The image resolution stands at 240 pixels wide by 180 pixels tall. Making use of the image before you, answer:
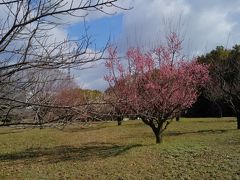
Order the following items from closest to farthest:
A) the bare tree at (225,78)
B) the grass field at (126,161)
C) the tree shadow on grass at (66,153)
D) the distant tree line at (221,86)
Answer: the grass field at (126,161) < the tree shadow on grass at (66,153) < the distant tree line at (221,86) < the bare tree at (225,78)

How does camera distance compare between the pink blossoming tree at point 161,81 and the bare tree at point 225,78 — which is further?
the bare tree at point 225,78

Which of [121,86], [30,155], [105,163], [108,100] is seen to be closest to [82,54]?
[108,100]

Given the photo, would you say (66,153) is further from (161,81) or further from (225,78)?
(225,78)

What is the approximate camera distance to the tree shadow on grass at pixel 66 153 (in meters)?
Answer: 16.2

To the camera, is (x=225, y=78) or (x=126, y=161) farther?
(x=225, y=78)

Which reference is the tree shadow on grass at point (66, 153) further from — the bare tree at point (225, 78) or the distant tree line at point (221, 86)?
the bare tree at point (225, 78)

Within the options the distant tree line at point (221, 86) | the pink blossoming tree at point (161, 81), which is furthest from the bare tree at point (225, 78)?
the pink blossoming tree at point (161, 81)

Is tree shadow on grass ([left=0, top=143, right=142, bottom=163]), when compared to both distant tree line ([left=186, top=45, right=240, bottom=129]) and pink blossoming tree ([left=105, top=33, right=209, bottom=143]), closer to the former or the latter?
pink blossoming tree ([left=105, top=33, right=209, bottom=143])

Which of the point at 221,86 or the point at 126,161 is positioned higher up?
the point at 221,86

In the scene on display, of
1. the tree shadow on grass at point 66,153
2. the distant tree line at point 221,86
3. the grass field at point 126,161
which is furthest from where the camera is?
the distant tree line at point 221,86

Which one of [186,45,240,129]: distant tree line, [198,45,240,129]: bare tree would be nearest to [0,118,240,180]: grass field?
[186,45,240,129]: distant tree line

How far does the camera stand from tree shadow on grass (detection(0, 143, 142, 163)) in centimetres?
1622

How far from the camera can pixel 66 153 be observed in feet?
57.5

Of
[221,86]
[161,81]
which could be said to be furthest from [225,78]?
[161,81]
